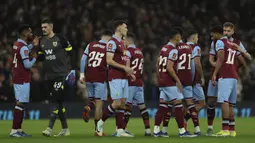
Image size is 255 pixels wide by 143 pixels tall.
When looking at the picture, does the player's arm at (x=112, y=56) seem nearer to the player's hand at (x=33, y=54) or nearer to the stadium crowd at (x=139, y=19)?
the player's hand at (x=33, y=54)

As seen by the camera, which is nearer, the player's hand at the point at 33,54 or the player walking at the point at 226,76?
the player walking at the point at 226,76

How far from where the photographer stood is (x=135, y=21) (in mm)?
31656

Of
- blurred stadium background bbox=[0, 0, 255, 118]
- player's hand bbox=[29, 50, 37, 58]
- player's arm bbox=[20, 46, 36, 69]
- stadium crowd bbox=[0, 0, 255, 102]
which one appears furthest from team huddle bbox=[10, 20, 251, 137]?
stadium crowd bbox=[0, 0, 255, 102]

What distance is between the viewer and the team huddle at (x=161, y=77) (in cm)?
1599

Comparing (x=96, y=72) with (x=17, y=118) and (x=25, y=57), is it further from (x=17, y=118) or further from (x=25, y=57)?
(x=17, y=118)

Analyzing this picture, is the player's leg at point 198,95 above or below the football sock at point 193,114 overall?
above

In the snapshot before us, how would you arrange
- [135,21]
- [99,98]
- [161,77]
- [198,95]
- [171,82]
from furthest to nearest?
[135,21], [198,95], [99,98], [161,77], [171,82]

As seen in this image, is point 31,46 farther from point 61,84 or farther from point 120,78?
point 120,78

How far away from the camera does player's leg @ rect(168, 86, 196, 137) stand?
15.8 m

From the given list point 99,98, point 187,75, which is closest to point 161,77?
point 187,75

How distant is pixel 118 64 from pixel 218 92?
243 centimetres

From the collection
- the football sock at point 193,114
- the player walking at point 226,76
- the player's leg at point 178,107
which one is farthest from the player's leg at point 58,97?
the player walking at point 226,76

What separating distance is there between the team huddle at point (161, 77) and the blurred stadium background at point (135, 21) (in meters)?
9.57

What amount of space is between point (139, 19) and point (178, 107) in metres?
16.3
